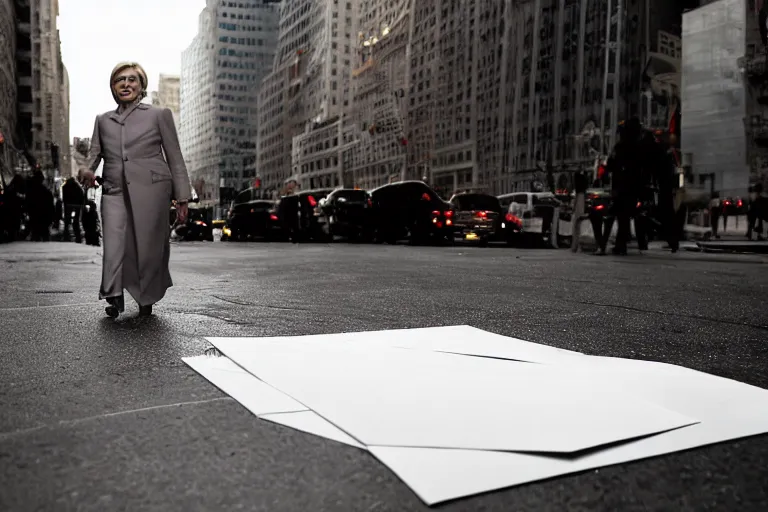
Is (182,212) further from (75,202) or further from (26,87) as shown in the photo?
(26,87)

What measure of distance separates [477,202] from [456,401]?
19.0 metres

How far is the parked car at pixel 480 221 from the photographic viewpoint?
65.9 ft

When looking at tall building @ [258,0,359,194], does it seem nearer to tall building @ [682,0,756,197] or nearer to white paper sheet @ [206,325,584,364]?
tall building @ [682,0,756,197]

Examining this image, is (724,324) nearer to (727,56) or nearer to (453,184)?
(727,56)

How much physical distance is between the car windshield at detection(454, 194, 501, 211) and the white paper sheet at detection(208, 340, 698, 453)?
1783 centimetres

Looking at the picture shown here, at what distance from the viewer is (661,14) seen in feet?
87.4

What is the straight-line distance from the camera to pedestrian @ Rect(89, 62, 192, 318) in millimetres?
4754

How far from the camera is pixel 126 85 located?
484 centimetres

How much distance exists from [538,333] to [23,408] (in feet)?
8.29

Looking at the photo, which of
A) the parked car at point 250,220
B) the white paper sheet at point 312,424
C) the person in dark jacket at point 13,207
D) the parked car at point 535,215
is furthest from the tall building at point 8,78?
the white paper sheet at point 312,424

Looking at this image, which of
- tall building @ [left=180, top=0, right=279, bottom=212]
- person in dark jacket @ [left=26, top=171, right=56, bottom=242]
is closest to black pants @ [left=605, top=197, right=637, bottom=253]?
person in dark jacket @ [left=26, top=171, right=56, bottom=242]

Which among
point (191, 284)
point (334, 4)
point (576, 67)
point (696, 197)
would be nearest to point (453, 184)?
point (576, 67)

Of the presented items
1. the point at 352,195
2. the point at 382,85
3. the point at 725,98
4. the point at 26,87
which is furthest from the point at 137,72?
the point at 26,87

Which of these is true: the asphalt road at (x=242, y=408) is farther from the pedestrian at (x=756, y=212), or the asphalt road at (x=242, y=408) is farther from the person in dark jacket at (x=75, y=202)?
the person in dark jacket at (x=75, y=202)
